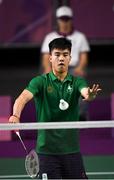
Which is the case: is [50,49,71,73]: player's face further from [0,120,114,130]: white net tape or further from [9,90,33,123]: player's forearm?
[0,120,114,130]: white net tape

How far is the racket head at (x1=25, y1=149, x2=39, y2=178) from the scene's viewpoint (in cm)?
594

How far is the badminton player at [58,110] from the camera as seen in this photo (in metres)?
5.94

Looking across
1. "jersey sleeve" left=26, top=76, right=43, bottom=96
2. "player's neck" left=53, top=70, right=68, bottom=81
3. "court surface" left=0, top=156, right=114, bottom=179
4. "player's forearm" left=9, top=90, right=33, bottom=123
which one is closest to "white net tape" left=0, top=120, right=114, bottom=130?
"player's forearm" left=9, top=90, right=33, bottom=123

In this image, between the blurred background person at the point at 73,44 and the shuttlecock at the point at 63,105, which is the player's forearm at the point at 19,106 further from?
the blurred background person at the point at 73,44

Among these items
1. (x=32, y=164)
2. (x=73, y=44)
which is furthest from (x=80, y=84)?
(x=73, y=44)

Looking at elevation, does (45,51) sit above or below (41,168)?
above

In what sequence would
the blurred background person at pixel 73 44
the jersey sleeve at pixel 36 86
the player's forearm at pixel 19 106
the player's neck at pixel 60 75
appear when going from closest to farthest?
1. the player's forearm at pixel 19 106
2. the jersey sleeve at pixel 36 86
3. the player's neck at pixel 60 75
4. the blurred background person at pixel 73 44

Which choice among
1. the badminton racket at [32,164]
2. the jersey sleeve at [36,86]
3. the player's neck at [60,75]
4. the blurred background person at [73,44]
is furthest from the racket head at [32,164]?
the blurred background person at [73,44]

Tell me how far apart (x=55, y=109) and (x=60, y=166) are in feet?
1.45

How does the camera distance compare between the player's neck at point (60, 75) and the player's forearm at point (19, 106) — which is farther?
the player's neck at point (60, 75)

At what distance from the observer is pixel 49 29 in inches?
489

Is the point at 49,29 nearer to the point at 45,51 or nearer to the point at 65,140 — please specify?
the point at 45,51

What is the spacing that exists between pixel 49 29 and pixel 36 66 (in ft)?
2.36

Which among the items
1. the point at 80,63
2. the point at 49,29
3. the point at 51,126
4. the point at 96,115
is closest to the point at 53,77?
the point at 51,126
